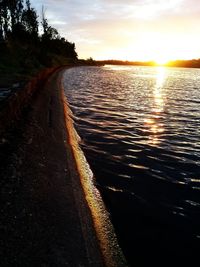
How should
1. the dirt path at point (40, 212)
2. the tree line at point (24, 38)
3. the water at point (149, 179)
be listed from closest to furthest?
the dirt path at point (40, 212)
the water at point (149, 179)
the tree line at point (24, 38)

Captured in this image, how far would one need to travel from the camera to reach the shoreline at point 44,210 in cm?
623

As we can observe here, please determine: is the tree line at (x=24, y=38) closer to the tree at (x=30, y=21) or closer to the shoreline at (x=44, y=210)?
the tree at (x=30, y=21)

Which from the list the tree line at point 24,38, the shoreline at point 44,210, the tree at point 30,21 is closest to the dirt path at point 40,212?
the shoreline at point 44,210

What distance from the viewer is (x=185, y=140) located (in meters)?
16.0

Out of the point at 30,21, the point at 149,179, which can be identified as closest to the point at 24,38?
the point at 30,21

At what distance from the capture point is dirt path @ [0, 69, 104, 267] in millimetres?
Answer: 6191

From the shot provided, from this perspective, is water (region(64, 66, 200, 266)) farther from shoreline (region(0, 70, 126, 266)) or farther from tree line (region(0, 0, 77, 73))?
tree line (region(0, 0, 77, 73))

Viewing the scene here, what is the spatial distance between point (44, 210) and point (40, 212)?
154 millimetres

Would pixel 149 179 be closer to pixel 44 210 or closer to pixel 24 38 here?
pixel 44 210

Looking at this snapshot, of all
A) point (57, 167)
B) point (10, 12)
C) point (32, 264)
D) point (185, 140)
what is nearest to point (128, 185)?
point (57, 167)

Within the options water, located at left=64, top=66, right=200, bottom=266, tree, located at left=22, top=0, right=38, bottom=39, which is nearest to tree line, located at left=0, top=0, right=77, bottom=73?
tree, located at left=22, top=0, right=38, bottom=39

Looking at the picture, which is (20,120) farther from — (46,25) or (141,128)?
(46,25)

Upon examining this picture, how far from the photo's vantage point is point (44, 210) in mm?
7812

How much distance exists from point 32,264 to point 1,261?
538 mm
